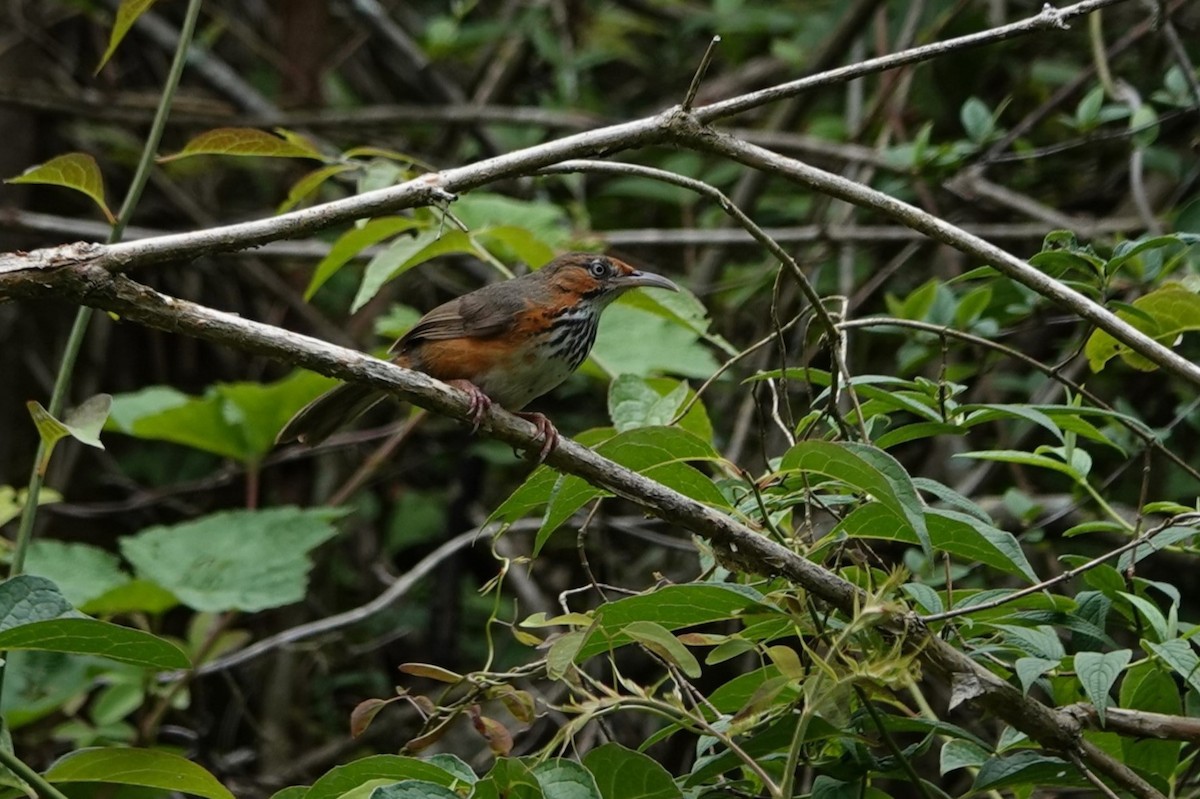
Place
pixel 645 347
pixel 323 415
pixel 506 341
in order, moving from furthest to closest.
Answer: pixel 645 347 → pixel 506 341 → pixel 323 415

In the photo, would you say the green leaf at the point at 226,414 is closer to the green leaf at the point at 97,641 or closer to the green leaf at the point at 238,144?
the green leaf at the point at 238,144

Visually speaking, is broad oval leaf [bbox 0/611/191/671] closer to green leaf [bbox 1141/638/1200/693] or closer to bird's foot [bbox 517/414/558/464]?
bird's foot [bbox 517/414/558/464]

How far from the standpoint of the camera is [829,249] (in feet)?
18.6

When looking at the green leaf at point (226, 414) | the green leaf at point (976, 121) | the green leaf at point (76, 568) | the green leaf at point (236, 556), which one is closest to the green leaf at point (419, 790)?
the green leaf at point (236, 556)

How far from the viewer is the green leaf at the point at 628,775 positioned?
6.95 feet

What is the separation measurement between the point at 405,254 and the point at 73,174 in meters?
1.23

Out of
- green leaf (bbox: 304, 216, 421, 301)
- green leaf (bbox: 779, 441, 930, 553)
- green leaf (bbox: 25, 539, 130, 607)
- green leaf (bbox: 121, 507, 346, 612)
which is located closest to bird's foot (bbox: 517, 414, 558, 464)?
green leaf (bbox: 779, 441, 930, 553)

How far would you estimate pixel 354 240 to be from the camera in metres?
3.68

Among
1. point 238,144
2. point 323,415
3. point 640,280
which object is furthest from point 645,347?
point 238,144

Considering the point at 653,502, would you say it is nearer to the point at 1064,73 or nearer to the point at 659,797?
the point at 659,797

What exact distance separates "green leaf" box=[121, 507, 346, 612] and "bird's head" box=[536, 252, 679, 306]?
3.89 ft

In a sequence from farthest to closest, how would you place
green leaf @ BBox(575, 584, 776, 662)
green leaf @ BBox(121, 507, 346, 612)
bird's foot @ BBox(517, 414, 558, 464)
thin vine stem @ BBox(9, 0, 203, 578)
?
green leaf @ BBox(121, 507, 346, 612) → thin vine stem @ BBox(9, 0, 203, 578) → bird's foot @ BBox(517, 414, 558, 464) → green leaf @ BBox(575, 584, 776, 662)

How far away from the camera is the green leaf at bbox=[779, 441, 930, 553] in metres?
1.98

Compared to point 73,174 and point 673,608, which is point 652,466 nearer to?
point 673,608
